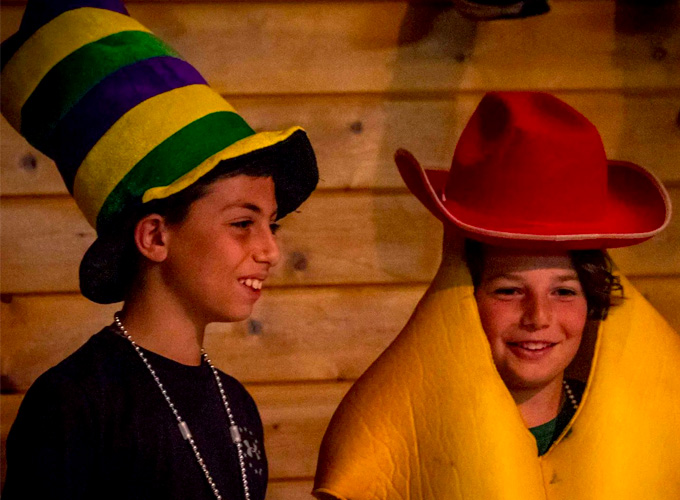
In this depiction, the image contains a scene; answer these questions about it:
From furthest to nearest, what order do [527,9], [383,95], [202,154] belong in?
[383,95] < [527,9] < [202,154]

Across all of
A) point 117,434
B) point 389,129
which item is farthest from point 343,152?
point 117,434

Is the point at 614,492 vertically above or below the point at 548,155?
below

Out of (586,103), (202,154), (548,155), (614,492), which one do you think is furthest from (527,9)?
(614,492)

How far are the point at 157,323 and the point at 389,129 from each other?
63cm

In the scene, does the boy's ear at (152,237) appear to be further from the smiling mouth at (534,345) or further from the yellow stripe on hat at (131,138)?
the smiling mouth at (534,345)

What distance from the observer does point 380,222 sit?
1.64 metres

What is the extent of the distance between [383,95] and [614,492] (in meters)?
0.79

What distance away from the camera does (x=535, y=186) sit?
3.87ft

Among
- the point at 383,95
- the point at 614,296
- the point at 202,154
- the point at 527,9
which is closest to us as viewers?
the point at 202,154

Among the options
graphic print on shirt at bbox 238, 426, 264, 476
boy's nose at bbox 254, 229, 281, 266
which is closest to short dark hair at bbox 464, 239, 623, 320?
boy's nose at bbox 254, 229, 281, 266

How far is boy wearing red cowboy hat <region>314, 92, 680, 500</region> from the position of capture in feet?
3.81

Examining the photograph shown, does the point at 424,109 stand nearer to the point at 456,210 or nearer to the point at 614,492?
the point at 456,210

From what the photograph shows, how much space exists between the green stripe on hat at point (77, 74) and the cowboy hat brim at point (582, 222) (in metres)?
0.38

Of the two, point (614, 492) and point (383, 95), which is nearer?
point (614, 492)
